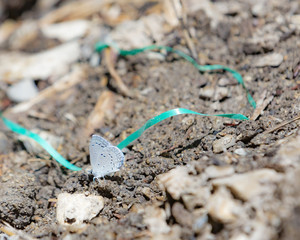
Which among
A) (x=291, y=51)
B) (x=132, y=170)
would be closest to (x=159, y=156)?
(x=132, y=170)

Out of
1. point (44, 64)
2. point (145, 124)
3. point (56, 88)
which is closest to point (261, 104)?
point (145, 124)

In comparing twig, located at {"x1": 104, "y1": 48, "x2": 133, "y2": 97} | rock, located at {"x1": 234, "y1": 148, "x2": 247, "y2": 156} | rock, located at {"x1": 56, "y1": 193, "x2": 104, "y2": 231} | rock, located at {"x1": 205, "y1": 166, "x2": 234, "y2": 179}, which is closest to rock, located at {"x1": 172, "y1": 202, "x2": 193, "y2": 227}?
rock, located at {"x1": 205, "y1": 166, "x2": 234, "y2": 179}

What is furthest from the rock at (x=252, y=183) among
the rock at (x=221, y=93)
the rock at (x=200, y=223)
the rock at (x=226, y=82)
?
Answer: the rock at (x=226, y=82)

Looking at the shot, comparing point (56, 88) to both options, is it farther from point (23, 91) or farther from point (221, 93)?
point (221, 93)

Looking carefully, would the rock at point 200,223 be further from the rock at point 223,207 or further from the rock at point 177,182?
the rock at point 177,182

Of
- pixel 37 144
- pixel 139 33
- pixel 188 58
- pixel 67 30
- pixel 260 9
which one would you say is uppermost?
pixel 67 30
